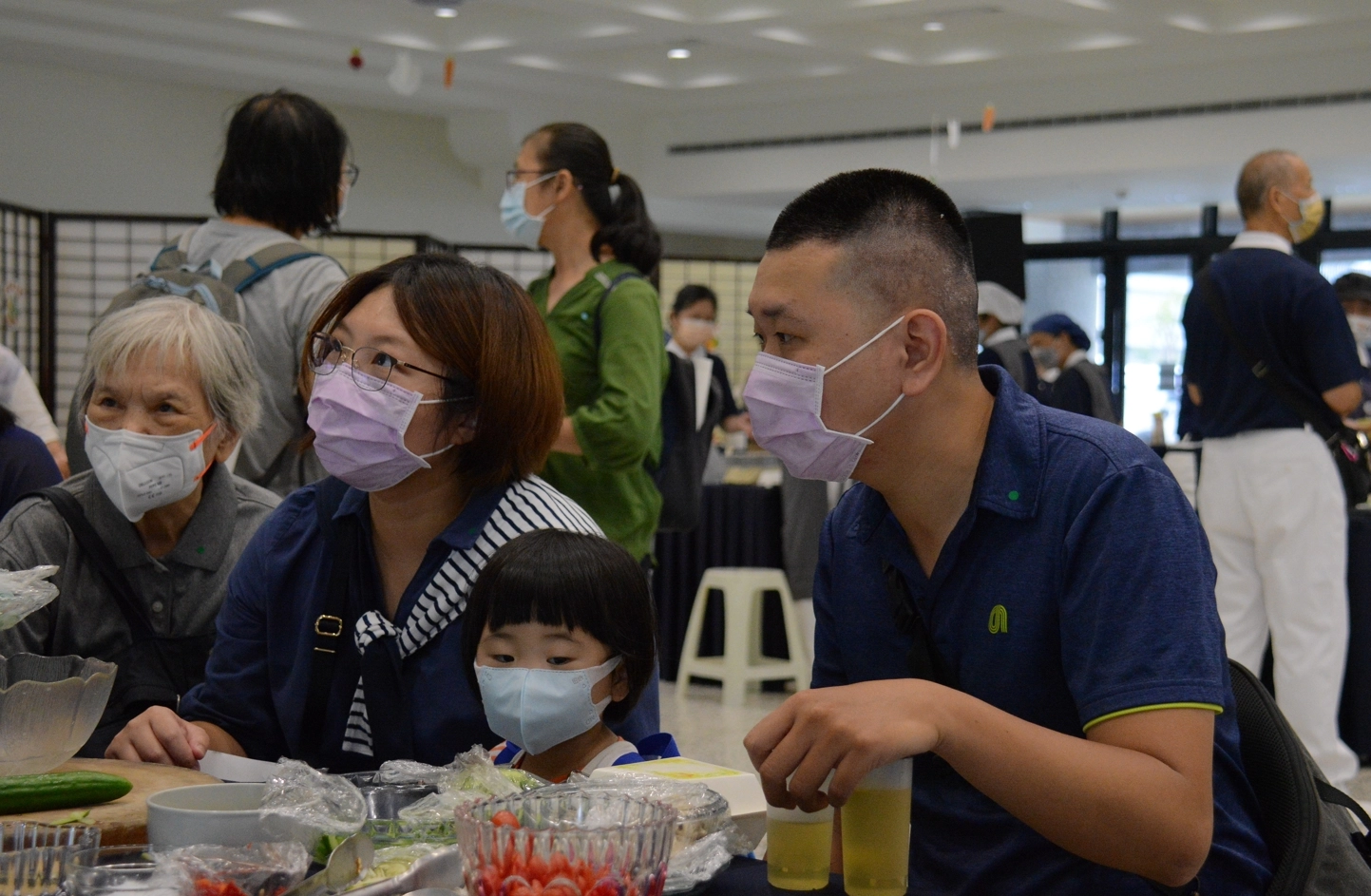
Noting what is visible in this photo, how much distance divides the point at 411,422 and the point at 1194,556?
3.07ft

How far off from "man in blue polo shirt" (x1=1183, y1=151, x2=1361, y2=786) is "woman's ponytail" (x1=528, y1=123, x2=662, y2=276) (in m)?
1.82

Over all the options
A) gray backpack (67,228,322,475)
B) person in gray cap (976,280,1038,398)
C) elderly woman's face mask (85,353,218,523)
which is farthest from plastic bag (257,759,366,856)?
person in gray cap (976,280,1038,398)

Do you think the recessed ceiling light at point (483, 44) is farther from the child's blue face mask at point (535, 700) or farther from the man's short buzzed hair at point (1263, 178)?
the child's blue face mask at point (535, 700)

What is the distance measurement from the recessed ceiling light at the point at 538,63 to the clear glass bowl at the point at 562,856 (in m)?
8.92

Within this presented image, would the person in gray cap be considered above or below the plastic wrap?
above

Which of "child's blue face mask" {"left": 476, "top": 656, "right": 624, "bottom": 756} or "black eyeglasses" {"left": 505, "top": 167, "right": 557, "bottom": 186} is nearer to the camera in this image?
"child's blue face mask" {"left": 476, "top": 656, "right": 624, "bottom": 756}

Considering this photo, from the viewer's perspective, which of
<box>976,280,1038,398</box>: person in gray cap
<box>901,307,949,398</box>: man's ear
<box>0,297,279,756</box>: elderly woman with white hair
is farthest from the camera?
<box>976,280,1038,398</box>: person in gray cap

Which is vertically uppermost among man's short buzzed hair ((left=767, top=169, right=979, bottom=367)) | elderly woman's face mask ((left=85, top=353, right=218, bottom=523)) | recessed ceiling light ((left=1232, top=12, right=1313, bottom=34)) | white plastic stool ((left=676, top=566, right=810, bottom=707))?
recessed ceiling light ((left=1232, top=12, right=1313, bottom=34))

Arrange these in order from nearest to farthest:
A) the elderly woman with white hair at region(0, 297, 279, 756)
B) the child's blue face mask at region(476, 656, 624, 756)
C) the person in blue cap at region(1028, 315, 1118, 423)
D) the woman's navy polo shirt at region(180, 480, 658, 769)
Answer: the child's blue face mask at region(476, 656, 624, 756)
the woman's navy polo shirt at region(180, 480, 658, 769)
the elderly woman with white hair at region(0, 297, 279, 756)
the person in blue cap at region(1028, 315, 1118, 423)

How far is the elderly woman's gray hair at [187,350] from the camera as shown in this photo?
6.66 feet

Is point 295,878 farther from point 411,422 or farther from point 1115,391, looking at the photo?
point 1115,391

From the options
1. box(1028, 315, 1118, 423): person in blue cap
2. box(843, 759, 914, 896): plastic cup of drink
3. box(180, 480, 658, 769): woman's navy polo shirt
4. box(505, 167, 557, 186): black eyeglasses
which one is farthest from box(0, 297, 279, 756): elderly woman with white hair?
box(1028, 315, 1118, 423): person in blue cap

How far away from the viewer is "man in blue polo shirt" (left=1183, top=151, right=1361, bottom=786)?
157 inches

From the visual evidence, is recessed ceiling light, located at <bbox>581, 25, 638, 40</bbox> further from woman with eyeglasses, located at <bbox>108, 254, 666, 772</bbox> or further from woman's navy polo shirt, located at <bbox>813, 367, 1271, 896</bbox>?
woman's navy polo shirt, located at <bbox>813, 367, 1271, 896</bbox>
